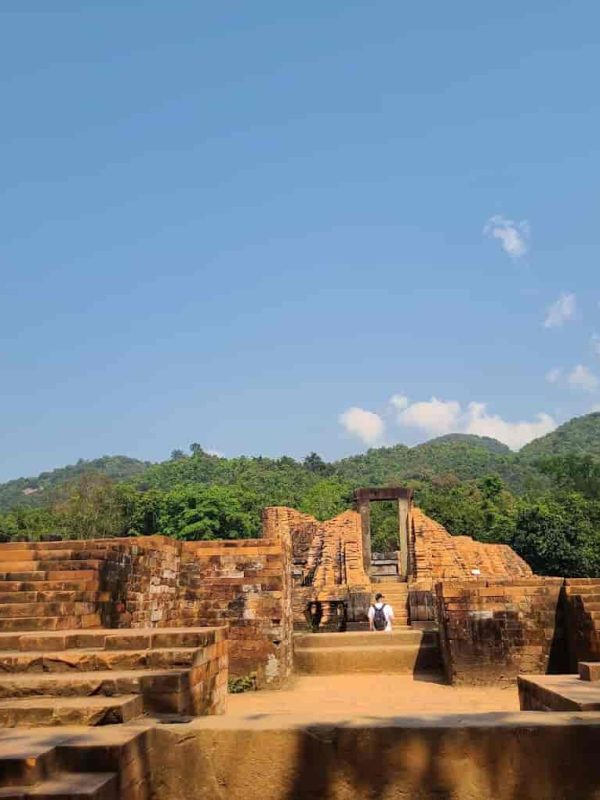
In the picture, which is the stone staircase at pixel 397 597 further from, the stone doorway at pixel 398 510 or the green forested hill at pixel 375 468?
the green forested hill at pixel 375 468

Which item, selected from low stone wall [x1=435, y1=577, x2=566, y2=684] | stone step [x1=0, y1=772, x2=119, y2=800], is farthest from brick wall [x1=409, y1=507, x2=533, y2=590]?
stone step [x1=0, y1=772, x2=119, y2=800]

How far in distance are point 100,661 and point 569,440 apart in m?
130

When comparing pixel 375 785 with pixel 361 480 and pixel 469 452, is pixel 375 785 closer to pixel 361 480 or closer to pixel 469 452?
pixel 361 480

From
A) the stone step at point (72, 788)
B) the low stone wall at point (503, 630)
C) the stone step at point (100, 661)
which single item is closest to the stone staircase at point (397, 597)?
the low stone wall at point (503, 630)

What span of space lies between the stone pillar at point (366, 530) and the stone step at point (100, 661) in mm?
17584

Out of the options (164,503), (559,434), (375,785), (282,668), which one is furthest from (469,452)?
(375,785)

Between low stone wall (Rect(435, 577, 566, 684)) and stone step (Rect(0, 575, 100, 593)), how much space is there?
16.1 ft

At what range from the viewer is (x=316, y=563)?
69.6 feet

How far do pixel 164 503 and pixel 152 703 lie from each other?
41931 millimetres

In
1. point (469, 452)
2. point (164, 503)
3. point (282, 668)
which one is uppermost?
point (469, 452)

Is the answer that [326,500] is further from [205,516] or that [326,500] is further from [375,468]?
[375,468]

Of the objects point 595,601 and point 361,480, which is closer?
point 595,601

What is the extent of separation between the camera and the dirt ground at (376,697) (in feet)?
25.7

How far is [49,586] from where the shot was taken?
7.96 meters
